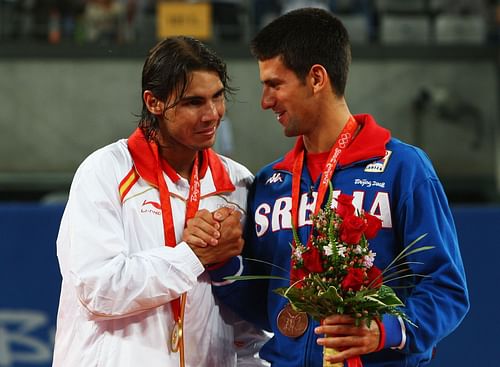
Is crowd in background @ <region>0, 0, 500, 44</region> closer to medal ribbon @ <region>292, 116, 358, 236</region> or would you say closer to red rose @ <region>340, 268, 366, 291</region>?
medal ribbon @ <region>292, 116, 358, 236</region>

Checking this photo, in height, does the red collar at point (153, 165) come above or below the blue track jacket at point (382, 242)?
above

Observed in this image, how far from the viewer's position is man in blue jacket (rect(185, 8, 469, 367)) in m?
2.79

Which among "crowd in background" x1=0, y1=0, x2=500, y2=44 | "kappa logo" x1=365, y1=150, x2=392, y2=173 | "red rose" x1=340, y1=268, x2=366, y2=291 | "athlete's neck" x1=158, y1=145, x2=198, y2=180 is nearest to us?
"red rose" x1=340, y1=268, x2=366, y2=291

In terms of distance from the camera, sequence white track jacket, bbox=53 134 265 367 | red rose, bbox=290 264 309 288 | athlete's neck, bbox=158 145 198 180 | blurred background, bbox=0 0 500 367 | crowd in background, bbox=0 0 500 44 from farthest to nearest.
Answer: crowd in background, bbox=0 0 500 44 < blurred background, bbox=0 0 500 367 < athlete's neck, bbox=158 145 198 180 < white track jacket, bbox=53 134 265 367 < red rose, bbox=290 264 309 288

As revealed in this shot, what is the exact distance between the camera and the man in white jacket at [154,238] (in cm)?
288

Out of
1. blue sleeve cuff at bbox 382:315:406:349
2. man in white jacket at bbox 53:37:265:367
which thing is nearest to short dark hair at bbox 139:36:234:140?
man in white jacket at bbox 53:37:265:367

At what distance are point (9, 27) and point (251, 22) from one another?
3.05 meters

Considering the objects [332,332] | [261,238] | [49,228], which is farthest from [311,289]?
[49,228]

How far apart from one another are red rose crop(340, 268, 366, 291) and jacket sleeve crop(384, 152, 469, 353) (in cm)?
23

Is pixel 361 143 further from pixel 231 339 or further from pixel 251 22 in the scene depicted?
pixel 251 22

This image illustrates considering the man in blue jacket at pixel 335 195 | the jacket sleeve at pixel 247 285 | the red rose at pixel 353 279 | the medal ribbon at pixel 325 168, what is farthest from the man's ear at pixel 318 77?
the red rose at pixel 353 279

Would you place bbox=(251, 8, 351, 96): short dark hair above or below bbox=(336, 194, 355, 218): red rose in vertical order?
above

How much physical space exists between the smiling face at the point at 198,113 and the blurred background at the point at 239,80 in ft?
24.0

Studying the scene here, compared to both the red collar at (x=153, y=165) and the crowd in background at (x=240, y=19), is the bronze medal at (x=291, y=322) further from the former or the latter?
the crowd in background at (x=240, y=19)
